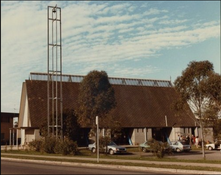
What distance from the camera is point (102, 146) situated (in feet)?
94.4

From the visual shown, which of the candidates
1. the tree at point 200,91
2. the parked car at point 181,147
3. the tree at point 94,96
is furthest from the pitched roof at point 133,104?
the tree at point 200,91

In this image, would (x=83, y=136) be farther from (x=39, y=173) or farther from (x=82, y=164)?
(x=39, y=173)

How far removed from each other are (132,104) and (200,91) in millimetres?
29874

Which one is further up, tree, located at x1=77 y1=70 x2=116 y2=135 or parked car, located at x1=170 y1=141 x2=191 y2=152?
tree, located at x1=77 y1=70 x2=116 y2=135

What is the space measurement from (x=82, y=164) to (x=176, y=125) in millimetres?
33704

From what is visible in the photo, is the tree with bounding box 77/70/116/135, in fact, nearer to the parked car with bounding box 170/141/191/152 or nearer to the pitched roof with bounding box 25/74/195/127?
the parked car with bounding box 170/141/191/152

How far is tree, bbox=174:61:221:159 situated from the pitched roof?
22.9 m

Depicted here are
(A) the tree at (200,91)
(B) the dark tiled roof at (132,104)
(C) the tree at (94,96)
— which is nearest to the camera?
(A) the tree at (200,91)

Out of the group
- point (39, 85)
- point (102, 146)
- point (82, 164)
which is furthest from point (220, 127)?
point (39, 85)

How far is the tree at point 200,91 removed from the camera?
23.8m

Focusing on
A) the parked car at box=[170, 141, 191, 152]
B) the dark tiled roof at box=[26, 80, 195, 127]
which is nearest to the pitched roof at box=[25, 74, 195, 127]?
the dark tiled roof at box=[26, 80, 195, 127]

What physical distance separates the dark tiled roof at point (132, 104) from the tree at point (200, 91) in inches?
969

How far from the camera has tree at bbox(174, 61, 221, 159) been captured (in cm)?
2375

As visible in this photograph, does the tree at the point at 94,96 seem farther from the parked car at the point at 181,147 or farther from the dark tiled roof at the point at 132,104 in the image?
the dark tiled roof at the point at 132,104
